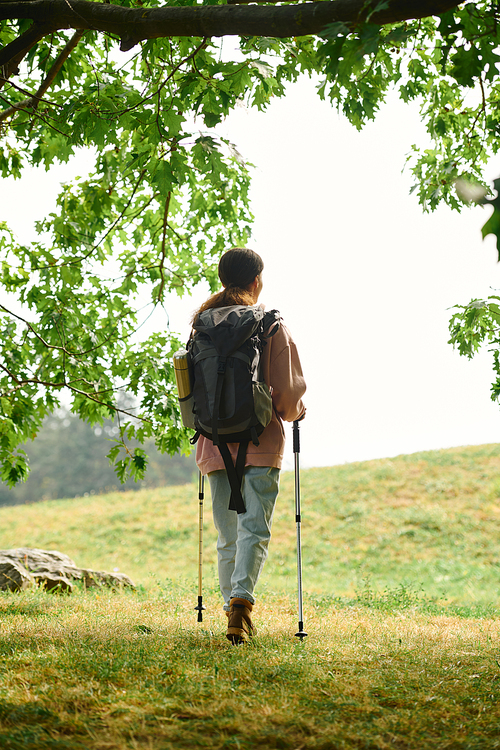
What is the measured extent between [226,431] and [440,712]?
70.2 inches

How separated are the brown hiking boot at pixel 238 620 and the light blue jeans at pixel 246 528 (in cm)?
4

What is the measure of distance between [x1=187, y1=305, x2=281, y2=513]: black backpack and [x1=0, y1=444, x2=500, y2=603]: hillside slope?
4.95 meters

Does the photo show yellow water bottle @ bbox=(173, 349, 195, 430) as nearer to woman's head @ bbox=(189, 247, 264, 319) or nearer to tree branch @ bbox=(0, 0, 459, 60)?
woman's head @ bbox=(189, 247, 264, 319)

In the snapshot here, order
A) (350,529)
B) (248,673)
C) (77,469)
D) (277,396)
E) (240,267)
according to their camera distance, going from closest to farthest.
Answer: (248,673), (277,396), (240,267), (350,529), (77,469)

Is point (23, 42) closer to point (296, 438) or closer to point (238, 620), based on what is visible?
point (296, 438)

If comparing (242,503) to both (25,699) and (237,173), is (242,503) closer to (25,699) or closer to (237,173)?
(25,699)

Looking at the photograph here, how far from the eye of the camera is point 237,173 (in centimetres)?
629

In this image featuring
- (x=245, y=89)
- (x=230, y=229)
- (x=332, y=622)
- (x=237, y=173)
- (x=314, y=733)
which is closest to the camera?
(x=314, y=733)

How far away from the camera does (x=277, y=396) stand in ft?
12.5

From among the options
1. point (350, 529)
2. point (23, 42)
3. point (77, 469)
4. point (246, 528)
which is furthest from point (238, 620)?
point (77, 469)

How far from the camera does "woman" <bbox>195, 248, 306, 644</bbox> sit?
11.7 feet

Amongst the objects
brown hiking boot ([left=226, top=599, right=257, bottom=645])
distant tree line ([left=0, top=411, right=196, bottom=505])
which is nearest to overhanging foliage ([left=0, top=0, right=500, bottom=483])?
brown hiking boot ([left=226, top=599, right=257, bottom=645])

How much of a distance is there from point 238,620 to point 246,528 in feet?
1.69

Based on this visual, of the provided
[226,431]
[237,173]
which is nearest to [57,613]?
[226,431]
